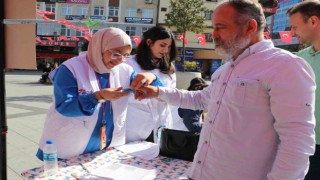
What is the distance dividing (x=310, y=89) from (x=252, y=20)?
364mm

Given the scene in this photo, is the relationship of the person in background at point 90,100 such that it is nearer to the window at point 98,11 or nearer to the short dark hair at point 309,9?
the short dark hair at point 309,9

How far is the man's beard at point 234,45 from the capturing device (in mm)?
1254

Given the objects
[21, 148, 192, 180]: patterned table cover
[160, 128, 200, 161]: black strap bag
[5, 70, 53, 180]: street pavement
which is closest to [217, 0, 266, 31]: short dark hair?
[160, 128, 200, 161]: black strap bag

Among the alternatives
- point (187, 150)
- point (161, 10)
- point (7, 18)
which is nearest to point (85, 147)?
point (187, 150)

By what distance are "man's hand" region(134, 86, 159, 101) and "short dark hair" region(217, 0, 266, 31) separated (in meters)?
0.67

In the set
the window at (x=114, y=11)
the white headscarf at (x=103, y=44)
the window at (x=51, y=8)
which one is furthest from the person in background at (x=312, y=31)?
the window at (x=51, y=8)

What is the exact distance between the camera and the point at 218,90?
1325 mm

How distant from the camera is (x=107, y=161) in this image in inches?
69.7

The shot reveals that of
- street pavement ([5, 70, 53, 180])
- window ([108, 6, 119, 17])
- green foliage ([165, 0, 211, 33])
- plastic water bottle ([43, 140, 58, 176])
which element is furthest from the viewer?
window ([108, 6, 119, 17])

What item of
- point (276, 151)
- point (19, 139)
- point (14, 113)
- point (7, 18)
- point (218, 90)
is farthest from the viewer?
point (14, 113)

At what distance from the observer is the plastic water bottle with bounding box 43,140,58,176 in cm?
154

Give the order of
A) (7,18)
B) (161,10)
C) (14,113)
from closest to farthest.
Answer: (7,18)
(14,113)
(161,10)

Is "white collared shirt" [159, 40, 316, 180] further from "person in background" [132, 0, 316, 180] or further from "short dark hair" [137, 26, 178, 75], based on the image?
"short dark hair" [137, 26, 178, 75]

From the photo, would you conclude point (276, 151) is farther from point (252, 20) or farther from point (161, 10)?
point (161, 10)
